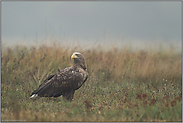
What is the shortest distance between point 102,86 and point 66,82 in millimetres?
1996

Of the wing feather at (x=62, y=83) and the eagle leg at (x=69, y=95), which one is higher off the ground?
the wing feather at (x=62, y=83)

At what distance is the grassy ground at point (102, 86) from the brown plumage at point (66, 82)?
277 millimetres

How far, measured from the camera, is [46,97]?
6.00 m

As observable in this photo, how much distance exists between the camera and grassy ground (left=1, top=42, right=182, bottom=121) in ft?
15.9

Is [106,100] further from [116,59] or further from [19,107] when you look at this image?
[116,59]

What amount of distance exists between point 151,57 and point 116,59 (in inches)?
65.0

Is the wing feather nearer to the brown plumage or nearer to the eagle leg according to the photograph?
the brown plumage

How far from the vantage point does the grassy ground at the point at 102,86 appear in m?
4.85

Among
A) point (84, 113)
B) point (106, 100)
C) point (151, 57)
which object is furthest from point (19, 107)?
point (151, 57)

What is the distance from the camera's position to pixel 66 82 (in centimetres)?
557

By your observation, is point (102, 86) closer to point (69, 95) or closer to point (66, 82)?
point (69, 95)

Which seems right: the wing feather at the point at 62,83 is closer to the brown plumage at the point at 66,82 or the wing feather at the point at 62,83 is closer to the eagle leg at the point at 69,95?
the brown plumage at the point at 66,82

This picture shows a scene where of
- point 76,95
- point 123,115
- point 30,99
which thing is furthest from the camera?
point 76,95

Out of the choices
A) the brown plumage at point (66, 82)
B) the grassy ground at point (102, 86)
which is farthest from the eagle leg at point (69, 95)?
the grassy ground at point (102, 86)
